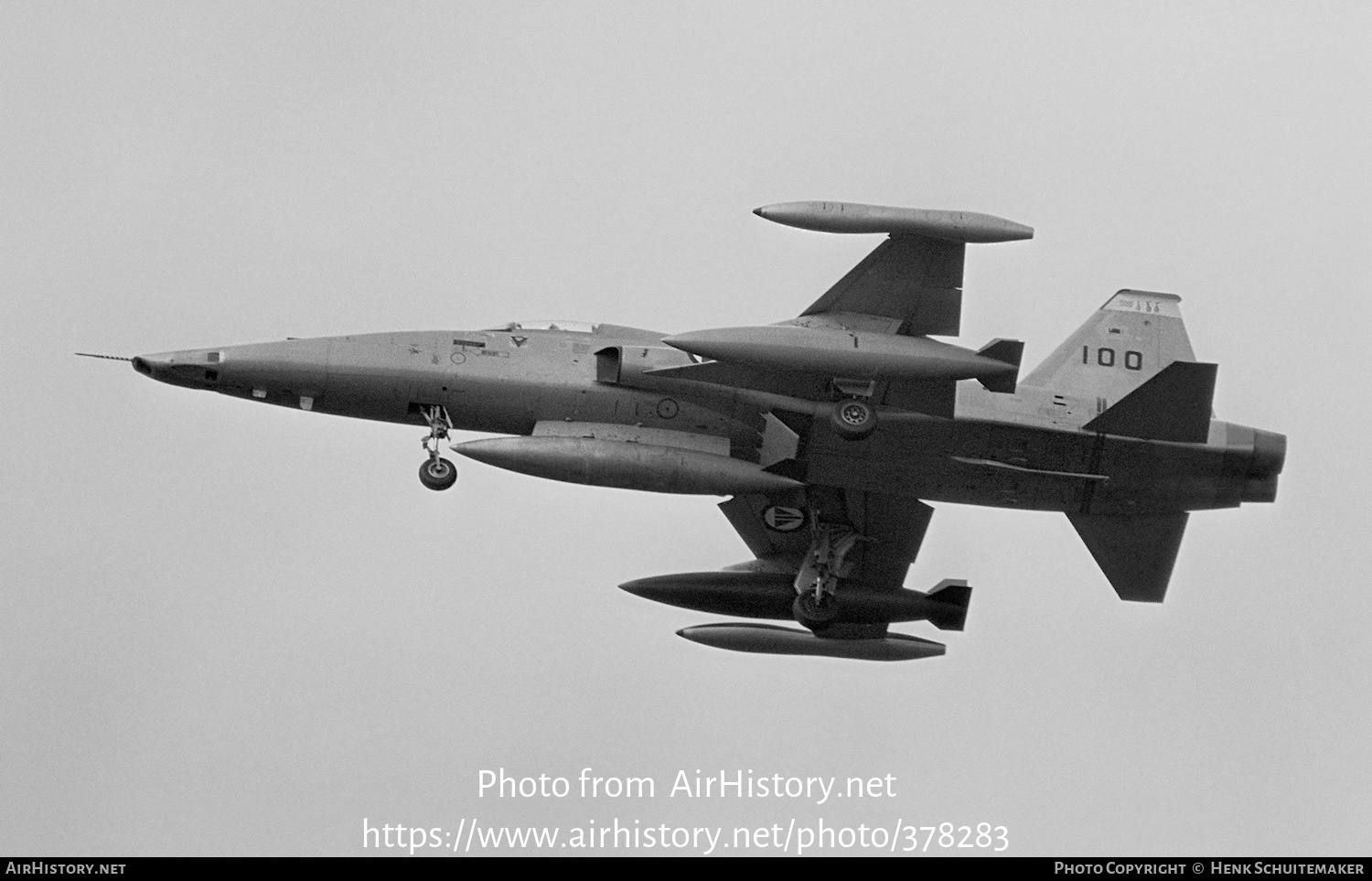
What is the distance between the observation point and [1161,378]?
95.8 feet

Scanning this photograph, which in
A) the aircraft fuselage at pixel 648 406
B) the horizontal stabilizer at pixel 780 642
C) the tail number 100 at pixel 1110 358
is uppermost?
the tail number 100 at pixel 1110 358

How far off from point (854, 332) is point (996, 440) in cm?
263

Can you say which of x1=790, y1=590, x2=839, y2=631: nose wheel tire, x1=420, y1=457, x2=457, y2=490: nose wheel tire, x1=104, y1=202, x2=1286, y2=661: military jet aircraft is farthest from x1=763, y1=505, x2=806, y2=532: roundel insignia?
x1=420, y1=457, x2=457, y2=490: nose wheel tire

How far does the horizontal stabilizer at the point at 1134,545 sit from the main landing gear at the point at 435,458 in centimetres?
888

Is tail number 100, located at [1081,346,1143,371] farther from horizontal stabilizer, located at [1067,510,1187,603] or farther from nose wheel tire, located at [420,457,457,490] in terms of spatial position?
nose wheel tire, located at [420,457,457,490]

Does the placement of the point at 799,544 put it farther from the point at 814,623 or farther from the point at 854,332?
the point at 854,332

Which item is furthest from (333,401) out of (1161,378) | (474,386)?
(1161,378)

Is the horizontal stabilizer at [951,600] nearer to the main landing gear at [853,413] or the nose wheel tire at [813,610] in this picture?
the nose wheel tire at [813,610]

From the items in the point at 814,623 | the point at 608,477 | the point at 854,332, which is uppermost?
the point at 854,332

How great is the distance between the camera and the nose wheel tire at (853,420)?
2889 centimetres

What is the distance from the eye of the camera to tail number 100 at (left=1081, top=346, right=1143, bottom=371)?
3091 centimetres

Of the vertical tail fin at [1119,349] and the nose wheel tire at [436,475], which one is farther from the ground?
the vertical tail fin at [1119,349]

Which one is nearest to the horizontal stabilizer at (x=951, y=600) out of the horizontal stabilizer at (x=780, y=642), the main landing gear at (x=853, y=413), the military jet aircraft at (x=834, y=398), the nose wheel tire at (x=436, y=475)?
the horizontal stabilizer at (x=780, y=642)
